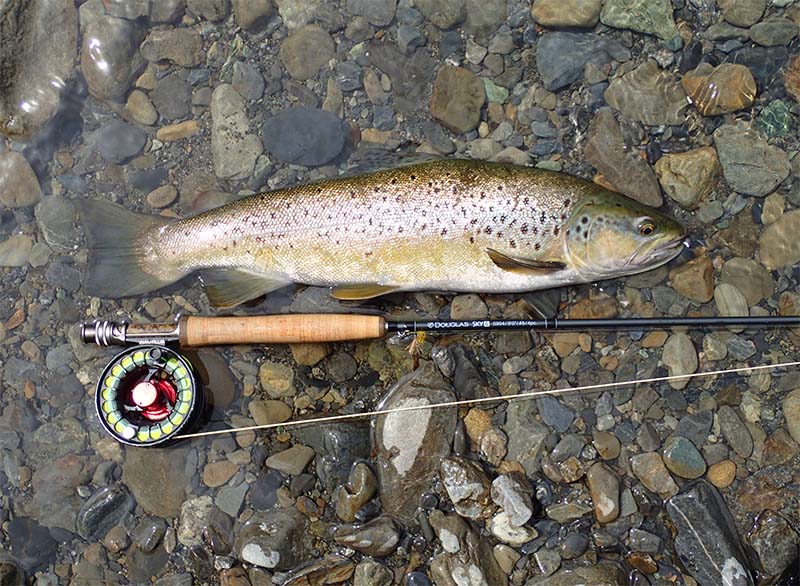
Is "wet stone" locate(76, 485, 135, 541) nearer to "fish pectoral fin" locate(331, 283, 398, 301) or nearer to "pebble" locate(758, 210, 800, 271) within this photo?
"fish pectoral fin" locate(331, 283, 398, 301)

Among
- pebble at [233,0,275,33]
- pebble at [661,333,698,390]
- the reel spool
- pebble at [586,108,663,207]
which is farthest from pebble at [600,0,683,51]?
the reel spool

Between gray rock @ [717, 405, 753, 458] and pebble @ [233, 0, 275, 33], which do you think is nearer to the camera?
gray rock @ [717, 405, 753, 458]

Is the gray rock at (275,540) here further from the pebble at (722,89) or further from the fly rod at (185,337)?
the pebble at (722,89)

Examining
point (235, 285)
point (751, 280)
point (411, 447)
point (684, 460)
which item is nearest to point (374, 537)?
point (411, 447)

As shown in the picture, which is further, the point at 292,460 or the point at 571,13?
the point at 571,13

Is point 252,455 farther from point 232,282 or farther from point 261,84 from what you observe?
point 261,84

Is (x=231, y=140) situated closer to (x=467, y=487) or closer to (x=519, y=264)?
(x=519, y=264)
